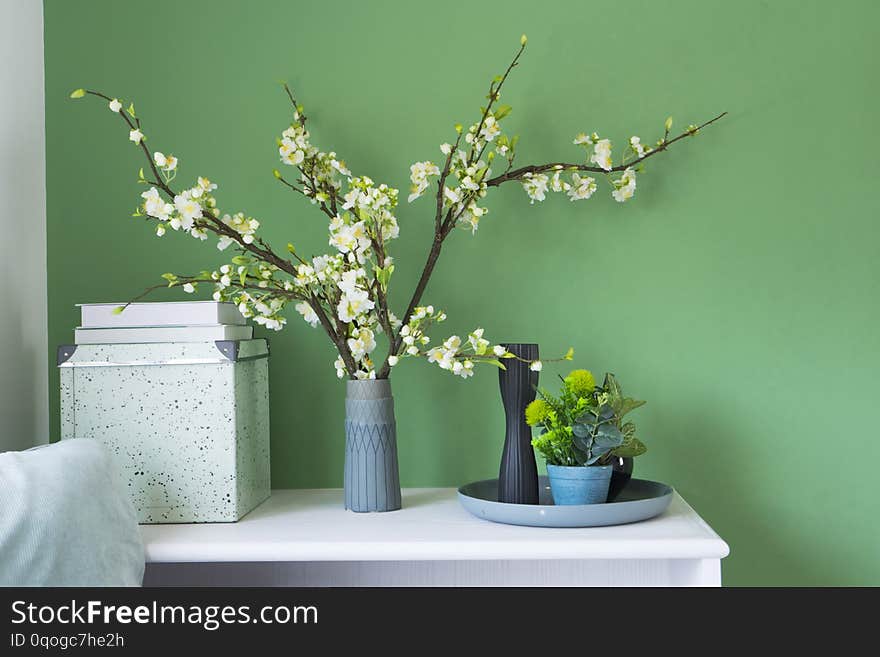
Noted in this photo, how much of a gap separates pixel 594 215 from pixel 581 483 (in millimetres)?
504

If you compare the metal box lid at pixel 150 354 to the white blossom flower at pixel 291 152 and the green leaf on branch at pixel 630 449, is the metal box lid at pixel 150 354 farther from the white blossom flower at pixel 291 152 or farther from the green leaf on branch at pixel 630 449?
the green leaf on branch at pixel 630 449

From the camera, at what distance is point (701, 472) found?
1473 millimetres

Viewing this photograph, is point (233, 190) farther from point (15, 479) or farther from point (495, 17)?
point (15, 479)

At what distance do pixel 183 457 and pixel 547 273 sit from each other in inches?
25.9

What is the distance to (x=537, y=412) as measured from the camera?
1.23 metres

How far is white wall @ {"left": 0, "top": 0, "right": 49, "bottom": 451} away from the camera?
4.63 feet

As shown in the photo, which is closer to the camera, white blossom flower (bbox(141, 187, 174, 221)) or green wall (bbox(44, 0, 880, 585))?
white blossom flower (bbox(141, 187, 174, 221))

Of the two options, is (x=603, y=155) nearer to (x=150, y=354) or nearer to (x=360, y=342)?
(x=360, y=342)

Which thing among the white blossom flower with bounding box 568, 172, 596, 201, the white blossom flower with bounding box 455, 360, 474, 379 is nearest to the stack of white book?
the white blossom flower with bounding box 455, 360, 474, 379

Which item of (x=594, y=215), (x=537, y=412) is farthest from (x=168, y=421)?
(x=594, y=215)

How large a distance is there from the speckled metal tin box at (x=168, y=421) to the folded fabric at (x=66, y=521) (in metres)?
0.13

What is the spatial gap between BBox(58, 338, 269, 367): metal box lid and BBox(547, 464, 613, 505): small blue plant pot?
49 centimetres

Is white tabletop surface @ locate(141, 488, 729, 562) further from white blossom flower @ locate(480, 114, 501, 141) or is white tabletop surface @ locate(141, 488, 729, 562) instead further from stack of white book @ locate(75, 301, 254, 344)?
white blossom flower @ locate(480, 114, 501, 141)
